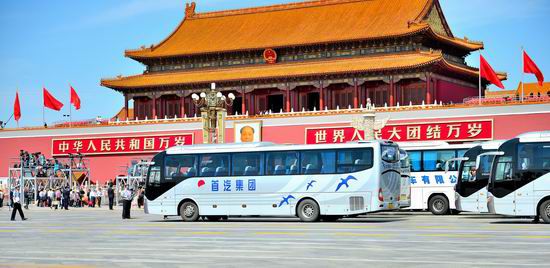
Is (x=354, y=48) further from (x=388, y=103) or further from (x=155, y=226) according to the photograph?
(x=155, y=226)

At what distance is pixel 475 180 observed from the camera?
2784 cm

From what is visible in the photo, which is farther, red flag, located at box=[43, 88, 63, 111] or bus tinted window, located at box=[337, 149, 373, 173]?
red flag, located at box=[43, 88, 63, 111]

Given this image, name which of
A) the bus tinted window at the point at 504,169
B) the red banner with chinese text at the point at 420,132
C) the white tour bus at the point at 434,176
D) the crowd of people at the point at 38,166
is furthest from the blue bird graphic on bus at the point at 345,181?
the crowd of people at the point at 38,166

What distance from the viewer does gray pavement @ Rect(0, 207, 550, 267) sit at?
1448 cm

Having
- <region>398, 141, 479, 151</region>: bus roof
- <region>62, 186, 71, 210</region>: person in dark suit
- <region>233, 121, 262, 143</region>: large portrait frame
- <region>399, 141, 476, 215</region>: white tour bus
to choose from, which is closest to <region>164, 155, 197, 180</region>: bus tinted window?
<region>398, 141, 479, 151</region>: bus roof

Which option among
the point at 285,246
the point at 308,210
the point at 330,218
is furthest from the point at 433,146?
the point at 285,246

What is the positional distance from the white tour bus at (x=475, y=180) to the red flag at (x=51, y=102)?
38.1 meters

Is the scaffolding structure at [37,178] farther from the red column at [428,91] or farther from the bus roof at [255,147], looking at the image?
the bus roof at [255,147]

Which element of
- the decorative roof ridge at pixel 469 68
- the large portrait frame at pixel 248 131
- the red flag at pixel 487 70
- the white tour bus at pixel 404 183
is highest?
the decorative roof ridge at pixel 469 68

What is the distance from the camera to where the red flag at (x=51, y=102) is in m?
61.5

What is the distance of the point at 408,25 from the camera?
55.6 m

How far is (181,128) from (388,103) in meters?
12.4

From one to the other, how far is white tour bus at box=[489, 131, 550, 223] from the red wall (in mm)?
22525

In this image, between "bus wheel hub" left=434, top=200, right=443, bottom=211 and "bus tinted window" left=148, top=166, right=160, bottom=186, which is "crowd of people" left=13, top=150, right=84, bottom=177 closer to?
"bus tinted window" left=148, top=166, right=160, bottom=186
